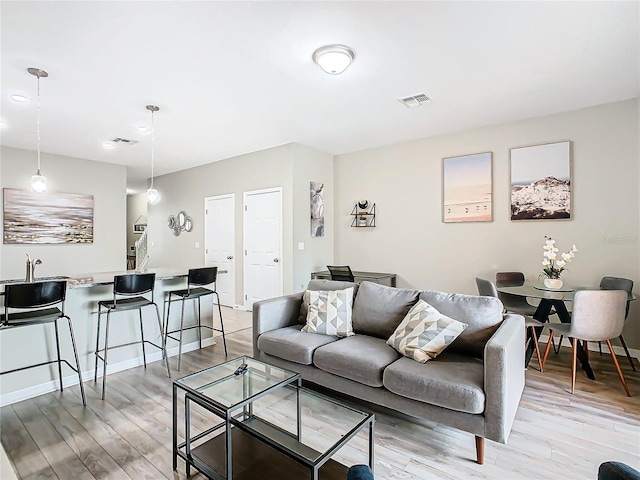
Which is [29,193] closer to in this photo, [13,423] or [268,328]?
[13,423]

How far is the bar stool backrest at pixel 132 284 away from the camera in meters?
3.05

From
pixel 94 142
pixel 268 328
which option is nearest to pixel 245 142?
pixel 94 142

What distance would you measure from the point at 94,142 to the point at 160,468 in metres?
4.86

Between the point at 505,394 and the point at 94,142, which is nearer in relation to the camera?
the point at 505,394

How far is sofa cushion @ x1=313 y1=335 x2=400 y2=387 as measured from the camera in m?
2.30

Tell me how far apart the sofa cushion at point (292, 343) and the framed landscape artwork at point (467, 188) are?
2.86 meters

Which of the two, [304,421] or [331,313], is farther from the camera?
[331,313]

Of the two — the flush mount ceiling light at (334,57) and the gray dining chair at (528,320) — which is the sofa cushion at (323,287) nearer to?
the gray dining chair at (528,320)

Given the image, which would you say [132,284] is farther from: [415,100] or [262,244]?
[415,100]

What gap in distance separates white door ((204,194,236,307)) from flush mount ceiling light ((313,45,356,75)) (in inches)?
153

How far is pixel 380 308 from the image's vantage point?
291cm

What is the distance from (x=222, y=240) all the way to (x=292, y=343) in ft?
13.4

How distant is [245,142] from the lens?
17.1 ft

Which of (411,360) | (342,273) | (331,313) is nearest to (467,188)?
(342,273)
